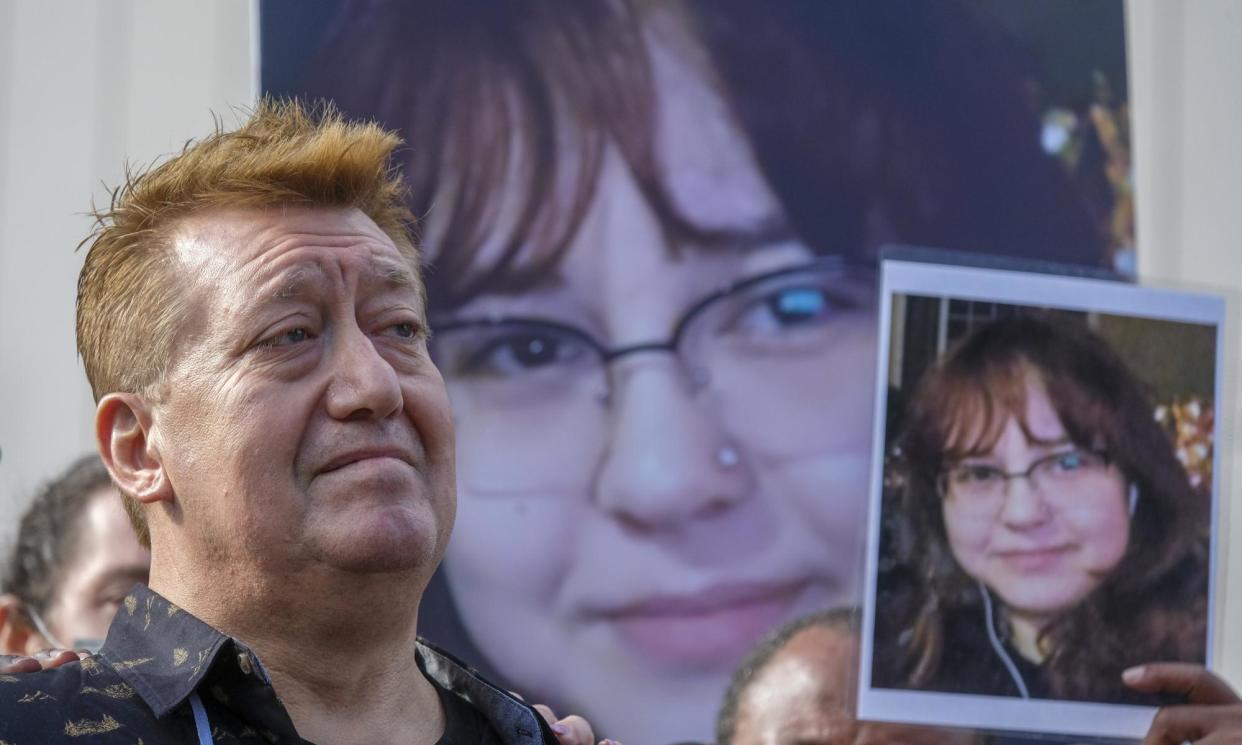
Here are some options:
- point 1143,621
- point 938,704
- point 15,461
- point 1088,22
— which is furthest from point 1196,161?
point 15,461

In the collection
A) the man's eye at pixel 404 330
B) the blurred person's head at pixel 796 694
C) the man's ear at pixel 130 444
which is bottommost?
the blurred person's head at pixel 796 694

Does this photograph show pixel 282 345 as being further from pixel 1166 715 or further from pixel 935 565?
pixel 1166 715

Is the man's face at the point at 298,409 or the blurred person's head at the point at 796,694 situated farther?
the blurred person's head at the point at 796,694

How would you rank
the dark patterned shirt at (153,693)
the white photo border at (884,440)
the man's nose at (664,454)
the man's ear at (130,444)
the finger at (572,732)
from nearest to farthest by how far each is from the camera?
1. the dark patterned shirt at (153,693)
2. the man's ear at (130,444)
3. the finger at (572,732)
4. the white photo border at (884,440)
5. the man's nose at (664,454)

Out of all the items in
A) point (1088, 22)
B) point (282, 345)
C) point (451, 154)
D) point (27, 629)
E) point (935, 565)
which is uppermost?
point (1088, 22)

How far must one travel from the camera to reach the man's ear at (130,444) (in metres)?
1.49

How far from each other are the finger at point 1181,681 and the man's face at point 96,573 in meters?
1.54

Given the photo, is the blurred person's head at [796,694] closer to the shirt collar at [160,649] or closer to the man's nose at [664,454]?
the man's nose at [664,454]

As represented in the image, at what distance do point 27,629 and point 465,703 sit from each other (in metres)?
1.08

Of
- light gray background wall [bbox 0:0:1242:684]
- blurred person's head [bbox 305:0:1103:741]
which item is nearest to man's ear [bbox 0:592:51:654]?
light gray background wall [bbox 0:0:1242:684]

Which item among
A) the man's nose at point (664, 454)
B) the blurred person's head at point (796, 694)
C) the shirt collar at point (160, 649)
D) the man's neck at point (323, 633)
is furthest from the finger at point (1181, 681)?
the shirt collar at point (160, 649)

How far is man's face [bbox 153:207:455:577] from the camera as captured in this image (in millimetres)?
1384

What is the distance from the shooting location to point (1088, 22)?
2.64 meters

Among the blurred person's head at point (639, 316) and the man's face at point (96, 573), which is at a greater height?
the blurred person's head at point (639, 316)
